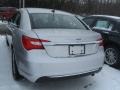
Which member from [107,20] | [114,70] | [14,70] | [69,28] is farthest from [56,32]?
[107,20]

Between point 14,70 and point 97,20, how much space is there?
3576 mm

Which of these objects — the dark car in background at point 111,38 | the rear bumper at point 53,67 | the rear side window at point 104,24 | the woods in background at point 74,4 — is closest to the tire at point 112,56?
the dark car in background at point 111,38

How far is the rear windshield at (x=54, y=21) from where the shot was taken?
17.1ft

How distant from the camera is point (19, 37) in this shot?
4.99 meters

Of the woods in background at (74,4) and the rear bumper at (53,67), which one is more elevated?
the rear bumper at (53,67)

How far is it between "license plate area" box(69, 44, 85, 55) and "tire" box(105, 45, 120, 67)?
258cm

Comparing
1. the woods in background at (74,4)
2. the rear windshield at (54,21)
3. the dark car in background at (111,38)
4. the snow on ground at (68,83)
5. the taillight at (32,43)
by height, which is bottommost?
the woods in background at (74,4)

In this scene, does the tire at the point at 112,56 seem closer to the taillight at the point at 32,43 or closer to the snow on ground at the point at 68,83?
the snow on ground at the point at 68,83

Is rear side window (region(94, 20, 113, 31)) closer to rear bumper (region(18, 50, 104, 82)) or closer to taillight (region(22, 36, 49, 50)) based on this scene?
rear bumper (region(18, 50, 104, 82))

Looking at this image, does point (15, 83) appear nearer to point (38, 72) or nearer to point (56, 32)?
point (38, 72)

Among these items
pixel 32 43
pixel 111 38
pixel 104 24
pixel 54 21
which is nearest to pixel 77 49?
pixel 32 43

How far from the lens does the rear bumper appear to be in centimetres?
437

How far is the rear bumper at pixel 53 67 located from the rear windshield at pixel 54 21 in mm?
871

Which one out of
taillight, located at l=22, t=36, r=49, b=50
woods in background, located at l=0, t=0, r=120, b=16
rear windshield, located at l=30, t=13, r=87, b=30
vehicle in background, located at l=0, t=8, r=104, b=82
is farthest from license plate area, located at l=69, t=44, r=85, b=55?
woods in background, located at l=0, t=0, r=120, b=16
